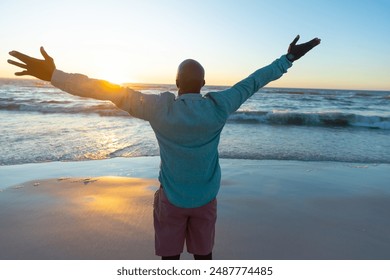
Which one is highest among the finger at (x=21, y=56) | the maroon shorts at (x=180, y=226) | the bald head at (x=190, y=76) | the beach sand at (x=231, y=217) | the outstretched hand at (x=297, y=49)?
the outstretched hand at (x=297, y=49)

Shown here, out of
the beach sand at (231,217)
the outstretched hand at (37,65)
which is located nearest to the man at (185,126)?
the outstretched hand at (37,65)

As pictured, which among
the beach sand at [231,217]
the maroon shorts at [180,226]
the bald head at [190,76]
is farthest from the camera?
the beach sand at [231,217]

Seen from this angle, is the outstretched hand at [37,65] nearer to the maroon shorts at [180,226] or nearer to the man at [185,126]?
the man at [185,126]

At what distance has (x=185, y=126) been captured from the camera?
1.75m

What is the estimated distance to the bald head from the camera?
1838 mm

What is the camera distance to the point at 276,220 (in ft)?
13.8

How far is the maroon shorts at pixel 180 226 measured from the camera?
2.02m

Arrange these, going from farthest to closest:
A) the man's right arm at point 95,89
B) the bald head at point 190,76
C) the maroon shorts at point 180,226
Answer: the maroon shorts at point 180,226, the bald head at point 190,76, the man's right arm at point 95,89

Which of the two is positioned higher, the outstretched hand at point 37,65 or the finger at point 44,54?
the finger at point 44,54

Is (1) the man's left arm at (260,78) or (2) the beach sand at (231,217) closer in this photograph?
(1) the man's left arm at (260,78)

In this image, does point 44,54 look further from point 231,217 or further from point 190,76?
point 231,217

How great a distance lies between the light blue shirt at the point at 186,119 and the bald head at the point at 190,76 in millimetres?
50
